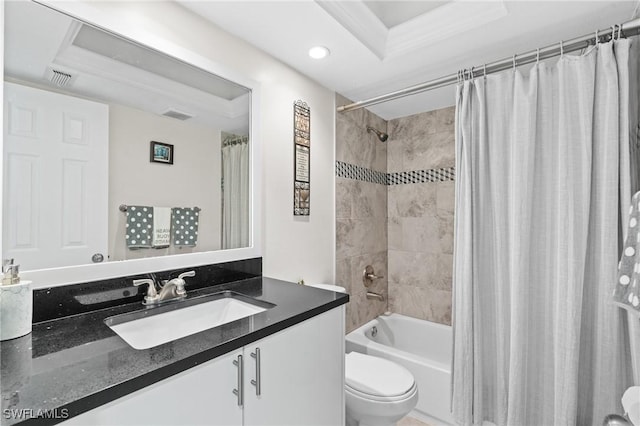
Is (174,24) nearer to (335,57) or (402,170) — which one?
(335,57)

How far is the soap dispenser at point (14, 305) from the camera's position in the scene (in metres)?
0.81

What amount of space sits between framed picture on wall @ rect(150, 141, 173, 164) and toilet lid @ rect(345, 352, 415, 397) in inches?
54.3

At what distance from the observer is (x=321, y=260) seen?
215 cm

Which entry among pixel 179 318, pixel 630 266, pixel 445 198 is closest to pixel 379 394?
pixel 179 318

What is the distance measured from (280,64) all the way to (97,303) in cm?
154

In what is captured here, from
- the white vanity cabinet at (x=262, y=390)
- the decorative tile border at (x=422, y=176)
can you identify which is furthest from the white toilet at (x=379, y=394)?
the decorative tile border at (x=422, y=176)

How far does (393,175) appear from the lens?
2.94 m

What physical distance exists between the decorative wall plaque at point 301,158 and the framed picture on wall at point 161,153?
76 cm

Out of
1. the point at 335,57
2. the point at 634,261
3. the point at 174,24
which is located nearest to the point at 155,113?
the point at 174,24

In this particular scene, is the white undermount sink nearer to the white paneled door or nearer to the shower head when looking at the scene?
the white paneled door

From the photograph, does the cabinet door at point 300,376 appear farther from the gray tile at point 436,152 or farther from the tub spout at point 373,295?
the gray tile at point 436,152

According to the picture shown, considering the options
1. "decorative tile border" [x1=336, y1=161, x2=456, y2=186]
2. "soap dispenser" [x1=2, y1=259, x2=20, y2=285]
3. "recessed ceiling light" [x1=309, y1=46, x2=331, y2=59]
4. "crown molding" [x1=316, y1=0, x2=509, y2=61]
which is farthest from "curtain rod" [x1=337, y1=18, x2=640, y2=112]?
"soap dispenser" [x1=2, y1=259, x2=20, y2=285]

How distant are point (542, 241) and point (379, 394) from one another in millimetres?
1130

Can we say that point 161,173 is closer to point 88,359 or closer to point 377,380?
point 88,359
